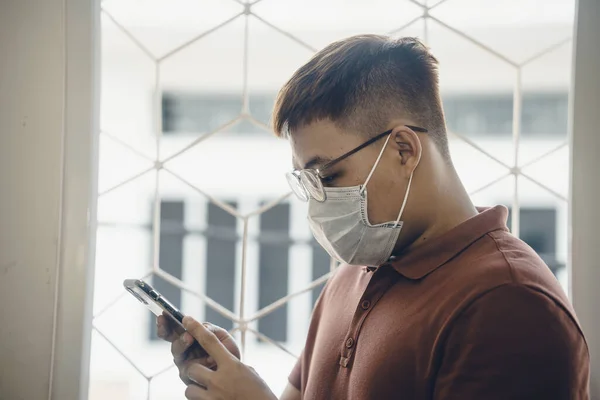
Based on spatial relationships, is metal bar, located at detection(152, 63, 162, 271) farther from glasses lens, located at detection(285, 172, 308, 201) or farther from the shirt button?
the shirt button

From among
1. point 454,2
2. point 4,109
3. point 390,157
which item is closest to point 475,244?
point 390,157

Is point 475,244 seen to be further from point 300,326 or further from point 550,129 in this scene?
point 550,129

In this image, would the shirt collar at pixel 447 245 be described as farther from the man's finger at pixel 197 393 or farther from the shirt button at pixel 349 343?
the man's finger at pixel 197 393

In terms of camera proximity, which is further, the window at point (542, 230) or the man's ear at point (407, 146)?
the window at point (542, 230)

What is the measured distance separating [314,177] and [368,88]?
0.14 meters

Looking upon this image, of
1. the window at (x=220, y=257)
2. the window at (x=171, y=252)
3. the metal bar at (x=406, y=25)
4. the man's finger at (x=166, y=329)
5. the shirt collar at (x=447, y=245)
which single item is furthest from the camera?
the window at (x=220, y=257)

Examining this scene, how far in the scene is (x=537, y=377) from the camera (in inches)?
22.1

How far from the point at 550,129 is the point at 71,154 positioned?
6441 mm

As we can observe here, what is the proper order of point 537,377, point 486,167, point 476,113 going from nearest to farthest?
1. point 537,377
2. point 486,167
3. point 476,113

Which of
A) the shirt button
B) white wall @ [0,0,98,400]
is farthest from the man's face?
white wall @ [0,0,98,400]

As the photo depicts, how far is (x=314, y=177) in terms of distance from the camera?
0.77 meters

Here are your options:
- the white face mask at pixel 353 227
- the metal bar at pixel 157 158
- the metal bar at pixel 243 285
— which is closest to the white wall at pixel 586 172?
the white face mask at pixel 353 227

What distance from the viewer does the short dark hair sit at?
742 mm

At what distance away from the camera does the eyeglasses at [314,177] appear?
740 mm
